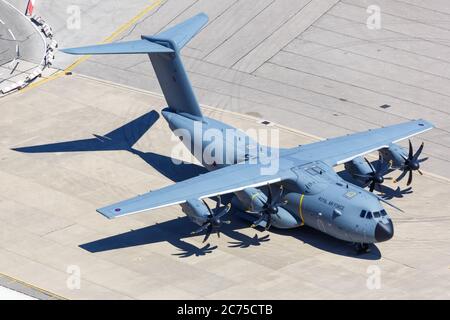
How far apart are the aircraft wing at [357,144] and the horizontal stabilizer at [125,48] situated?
11.0 meters

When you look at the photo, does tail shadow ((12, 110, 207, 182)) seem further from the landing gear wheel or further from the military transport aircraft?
the landing gear wheel

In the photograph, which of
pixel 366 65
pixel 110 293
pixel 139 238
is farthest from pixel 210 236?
pixel 366 65

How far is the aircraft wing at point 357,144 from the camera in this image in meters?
62.4

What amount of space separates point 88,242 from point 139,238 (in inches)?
116

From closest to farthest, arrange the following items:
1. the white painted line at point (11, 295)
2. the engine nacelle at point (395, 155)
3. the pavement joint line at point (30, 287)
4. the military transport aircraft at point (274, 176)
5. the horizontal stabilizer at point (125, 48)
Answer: the white painted line at point (11, 295) < the pavement joint line at point (30, 287) < the military transport aircraft at point (274, 176) < the horizontal stabilizer at point (125, 48) < the engine nacelle at point (395, 155)

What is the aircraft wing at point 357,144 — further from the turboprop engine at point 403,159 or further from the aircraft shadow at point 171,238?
the aircraft shadow at point 171,238

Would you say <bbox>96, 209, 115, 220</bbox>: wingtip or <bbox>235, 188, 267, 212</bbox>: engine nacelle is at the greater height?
<bbox>96, 209, 115, 220</bbox>: wingtip

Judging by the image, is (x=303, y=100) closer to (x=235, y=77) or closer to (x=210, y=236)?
(x=235, y=77)

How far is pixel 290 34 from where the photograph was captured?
84625 mm

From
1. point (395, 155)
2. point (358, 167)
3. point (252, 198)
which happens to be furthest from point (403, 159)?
point (252, 198)

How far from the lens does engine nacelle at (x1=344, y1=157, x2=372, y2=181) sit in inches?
2505

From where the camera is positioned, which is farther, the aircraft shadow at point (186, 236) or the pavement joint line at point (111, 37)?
the pavement joint line at point (111, 37)

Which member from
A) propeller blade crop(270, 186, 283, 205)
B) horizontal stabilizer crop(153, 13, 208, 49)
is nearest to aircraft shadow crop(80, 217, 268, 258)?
propeller blade crop(270, 186, 283, 205)

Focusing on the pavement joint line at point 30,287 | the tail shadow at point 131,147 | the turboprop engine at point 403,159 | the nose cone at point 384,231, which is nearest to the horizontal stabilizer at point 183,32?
the tail shadow at point 131,147
